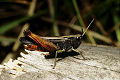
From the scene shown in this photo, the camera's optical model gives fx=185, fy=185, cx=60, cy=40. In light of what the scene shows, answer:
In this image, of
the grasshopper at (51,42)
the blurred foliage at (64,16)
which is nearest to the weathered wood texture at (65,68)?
the grasshopper at (51,42)

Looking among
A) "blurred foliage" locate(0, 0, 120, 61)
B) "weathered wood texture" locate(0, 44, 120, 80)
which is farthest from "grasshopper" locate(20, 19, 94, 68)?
"blurred foliage" locate(0, 0, 120, 61)

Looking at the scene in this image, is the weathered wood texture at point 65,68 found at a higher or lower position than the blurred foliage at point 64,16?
lower

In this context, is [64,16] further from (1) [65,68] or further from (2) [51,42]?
(1) [65,68]

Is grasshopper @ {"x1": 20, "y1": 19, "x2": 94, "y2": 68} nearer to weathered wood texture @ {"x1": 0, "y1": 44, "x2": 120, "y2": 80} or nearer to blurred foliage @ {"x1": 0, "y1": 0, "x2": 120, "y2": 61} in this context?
weathered wood texture @ {"x1": 0, "y1": 44, "x2": 120, "y2": 80}

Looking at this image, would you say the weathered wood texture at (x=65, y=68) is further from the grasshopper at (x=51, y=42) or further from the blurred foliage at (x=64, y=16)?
the blurred foliage at (x=64, y=16)

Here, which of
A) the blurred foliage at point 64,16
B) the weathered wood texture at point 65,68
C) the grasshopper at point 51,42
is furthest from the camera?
the blurred foliage at point 64,16

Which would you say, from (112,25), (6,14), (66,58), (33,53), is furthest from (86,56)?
(6,14)

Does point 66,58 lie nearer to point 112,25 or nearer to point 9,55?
point 9,55
